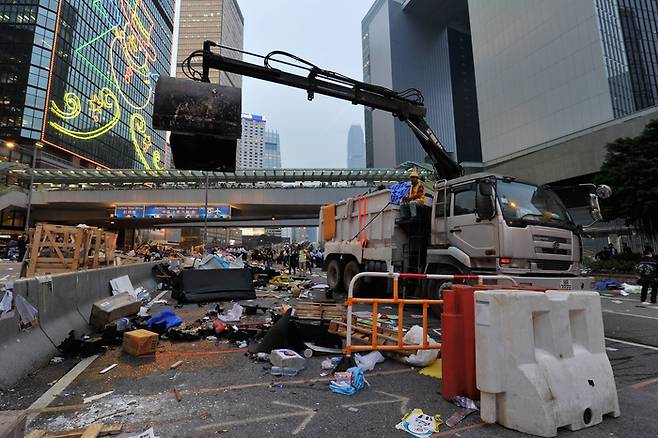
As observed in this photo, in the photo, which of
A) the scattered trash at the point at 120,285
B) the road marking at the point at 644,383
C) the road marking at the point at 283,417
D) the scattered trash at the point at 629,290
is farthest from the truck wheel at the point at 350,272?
the scattered trash at the point at 629,290

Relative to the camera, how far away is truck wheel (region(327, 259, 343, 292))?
1115 centimetres

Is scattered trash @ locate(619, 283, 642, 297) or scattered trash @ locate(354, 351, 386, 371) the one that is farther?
scattered trash @ locate(619, 283, 642, 297)

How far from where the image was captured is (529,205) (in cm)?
678

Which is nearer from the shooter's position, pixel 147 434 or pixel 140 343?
pixel 147 434

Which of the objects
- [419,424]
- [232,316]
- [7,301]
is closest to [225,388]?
[419,424]

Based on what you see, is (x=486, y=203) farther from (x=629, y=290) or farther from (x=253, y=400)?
(x=629, y=290)

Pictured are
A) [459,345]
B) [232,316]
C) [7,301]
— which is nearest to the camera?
[459,345]

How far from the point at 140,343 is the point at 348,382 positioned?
9.65 ft

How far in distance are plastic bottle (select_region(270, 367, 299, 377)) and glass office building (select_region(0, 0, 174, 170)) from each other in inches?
2750

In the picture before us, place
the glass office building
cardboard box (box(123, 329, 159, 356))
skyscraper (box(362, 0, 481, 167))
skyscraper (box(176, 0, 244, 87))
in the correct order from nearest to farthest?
cardboard box (box(123, 329, 159, 356)), the glass office building, skyscraper (box(362, 0, 481, 167)), skyscraper (box(176, 0, 244, 87))

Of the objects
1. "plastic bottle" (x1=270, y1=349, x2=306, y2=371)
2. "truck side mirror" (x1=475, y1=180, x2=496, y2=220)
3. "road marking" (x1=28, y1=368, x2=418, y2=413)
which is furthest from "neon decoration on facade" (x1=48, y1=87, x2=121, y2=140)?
"truck side mirror" (x1=475, y1=180, x2=496, y2=220)

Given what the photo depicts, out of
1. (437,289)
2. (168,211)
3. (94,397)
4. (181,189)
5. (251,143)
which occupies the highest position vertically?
(251,143)

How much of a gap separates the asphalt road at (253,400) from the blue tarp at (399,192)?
15.4 ft

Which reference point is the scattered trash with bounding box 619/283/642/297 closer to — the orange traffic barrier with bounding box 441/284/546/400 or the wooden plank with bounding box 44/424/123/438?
the orange traffic barrier with bounding box 441/284/546/400
